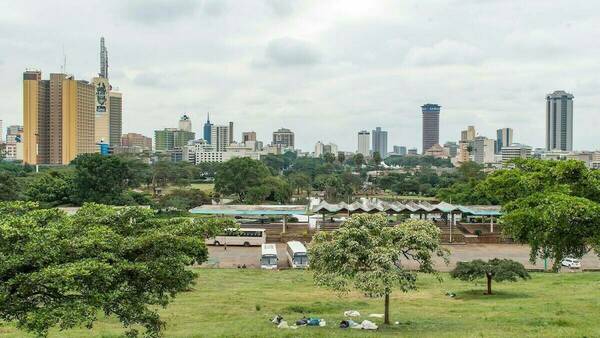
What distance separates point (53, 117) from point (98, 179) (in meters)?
93.8

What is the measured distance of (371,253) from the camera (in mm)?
17078

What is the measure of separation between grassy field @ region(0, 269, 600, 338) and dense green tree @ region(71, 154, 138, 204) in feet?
118

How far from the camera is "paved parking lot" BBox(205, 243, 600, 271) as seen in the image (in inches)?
1475

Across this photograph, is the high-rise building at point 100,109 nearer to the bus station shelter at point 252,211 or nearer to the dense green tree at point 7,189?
the dense green tree at point 7,189

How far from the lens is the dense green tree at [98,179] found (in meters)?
62.2

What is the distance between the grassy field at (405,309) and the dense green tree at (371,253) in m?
1.38

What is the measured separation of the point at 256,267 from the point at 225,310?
1566cm

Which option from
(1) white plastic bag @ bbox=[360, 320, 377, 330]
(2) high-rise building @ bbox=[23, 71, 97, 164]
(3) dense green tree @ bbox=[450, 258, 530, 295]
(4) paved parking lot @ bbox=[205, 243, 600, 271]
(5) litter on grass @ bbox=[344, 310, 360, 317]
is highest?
(2) high-rise building @ bbox=[23, 71, 97, 164]

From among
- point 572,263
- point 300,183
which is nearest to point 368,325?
point 572,263

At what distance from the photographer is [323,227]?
167 feet

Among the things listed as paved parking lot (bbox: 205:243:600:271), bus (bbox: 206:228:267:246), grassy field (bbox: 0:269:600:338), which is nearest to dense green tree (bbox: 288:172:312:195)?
paved parking lot (bbox: 205:243:600:271)

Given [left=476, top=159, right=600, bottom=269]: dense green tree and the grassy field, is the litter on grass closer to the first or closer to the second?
the grassy field

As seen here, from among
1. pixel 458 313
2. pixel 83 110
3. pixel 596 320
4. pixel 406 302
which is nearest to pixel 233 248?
pixel 406 302

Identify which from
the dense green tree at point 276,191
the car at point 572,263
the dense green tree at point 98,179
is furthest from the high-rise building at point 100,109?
the car at point 572,263
